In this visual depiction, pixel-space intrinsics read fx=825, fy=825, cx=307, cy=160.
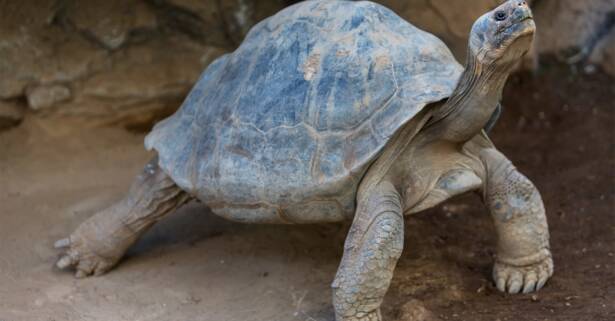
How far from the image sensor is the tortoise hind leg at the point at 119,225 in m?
5.06

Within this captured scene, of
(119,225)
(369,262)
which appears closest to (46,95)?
(119,225)

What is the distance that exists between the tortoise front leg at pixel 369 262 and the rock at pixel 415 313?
9.6 inches

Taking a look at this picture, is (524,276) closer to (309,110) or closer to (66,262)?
(309,110)

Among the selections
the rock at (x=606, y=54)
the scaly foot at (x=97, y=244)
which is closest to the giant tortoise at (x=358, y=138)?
the scaly foot at (x=97, y=244)

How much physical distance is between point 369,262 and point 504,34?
49.6 inches

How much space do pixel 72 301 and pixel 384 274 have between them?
186 centimetres

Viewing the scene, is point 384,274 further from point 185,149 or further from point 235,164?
point 185,149

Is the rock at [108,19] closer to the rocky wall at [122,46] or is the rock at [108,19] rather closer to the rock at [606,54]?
the rocky wall at [122,46]

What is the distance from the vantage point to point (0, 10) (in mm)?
5777

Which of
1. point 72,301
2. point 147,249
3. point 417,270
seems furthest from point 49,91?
point 417,270

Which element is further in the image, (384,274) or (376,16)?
(376,16)

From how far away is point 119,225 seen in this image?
5133mm

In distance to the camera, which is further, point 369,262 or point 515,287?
point 515,287

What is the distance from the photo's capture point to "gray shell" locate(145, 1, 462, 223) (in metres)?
4.25
